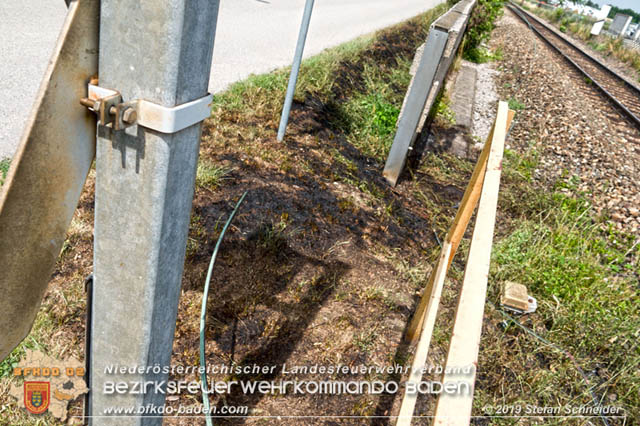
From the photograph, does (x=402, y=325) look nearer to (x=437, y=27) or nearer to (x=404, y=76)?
(x=437, y=27)

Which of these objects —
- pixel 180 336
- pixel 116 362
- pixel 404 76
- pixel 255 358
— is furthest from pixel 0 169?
pixel 404 76

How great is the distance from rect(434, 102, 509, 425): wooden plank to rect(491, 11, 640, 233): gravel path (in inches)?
206

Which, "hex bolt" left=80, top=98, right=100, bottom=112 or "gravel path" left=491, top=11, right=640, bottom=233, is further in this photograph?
"gravel path" left=491, top=11, right=640, bottom=233

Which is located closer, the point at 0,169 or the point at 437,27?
the point at 0,169

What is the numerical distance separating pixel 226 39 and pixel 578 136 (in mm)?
6790

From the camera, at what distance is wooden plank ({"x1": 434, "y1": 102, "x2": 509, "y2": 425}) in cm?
87

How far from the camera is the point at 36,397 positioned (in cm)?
196

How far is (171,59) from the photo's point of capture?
86 centimetres

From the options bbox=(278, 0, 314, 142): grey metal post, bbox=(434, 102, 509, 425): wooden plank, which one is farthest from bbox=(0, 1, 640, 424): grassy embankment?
bbox=(434, 102, 509, 425): wooden plank

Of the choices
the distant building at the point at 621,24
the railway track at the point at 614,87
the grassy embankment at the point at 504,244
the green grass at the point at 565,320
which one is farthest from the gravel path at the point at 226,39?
the distant building at the point at 621,24

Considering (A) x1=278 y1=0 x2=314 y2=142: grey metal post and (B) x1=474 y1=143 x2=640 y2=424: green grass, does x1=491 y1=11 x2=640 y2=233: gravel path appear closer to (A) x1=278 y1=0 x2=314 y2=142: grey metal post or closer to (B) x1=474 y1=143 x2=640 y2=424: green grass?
(B) x1=474 y1=143 x2=640 y2=424: green grass

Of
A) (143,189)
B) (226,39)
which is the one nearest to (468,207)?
(143,189)

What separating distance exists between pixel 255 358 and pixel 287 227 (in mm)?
1186

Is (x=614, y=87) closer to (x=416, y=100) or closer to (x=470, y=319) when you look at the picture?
(x=416, y=100)
